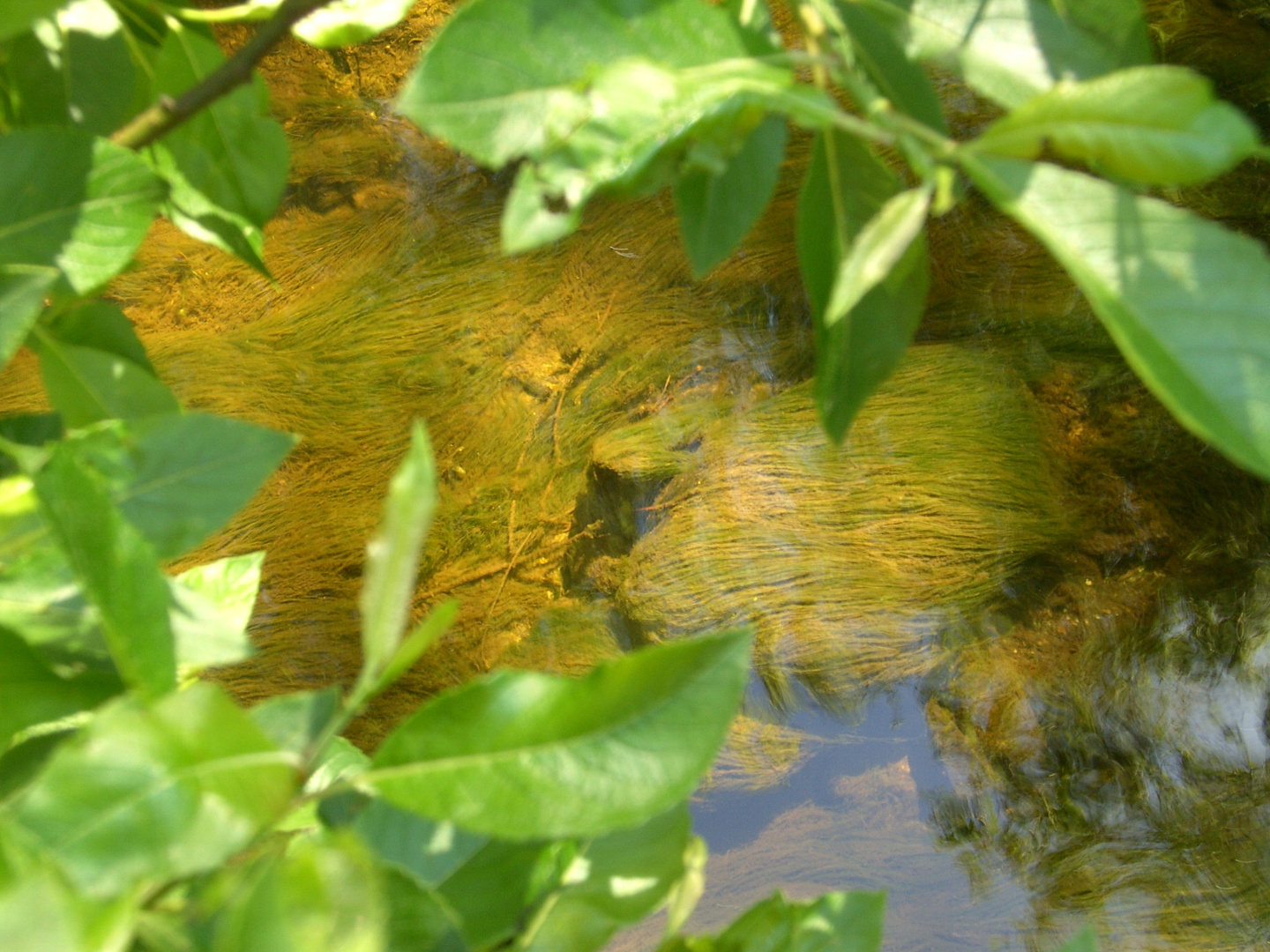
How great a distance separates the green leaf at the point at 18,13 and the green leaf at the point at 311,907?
192mm

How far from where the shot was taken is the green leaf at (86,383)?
0.27m

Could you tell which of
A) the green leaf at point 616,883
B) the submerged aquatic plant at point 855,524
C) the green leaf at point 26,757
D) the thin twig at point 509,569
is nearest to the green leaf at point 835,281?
the green leaf at point 616,883

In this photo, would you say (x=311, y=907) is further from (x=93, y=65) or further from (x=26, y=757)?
(x=93, y=65)

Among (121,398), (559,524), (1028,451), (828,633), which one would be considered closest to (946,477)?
(1028,451)

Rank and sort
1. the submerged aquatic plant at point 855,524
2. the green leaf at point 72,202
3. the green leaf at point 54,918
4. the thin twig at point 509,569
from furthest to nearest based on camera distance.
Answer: the thin twig at point 509,569 < the submerged aquatic plant at point 855,524 < the green leaf at point 72,202 < the green leaf at point 54,918

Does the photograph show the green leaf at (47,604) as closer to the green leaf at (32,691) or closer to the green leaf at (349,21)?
the green leaf at (32,691)

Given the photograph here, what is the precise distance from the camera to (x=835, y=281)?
23 centimetres

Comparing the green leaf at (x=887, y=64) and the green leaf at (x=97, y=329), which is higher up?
the green leaf at (x=887, y=64)

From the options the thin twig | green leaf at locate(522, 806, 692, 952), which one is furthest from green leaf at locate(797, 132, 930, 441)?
the thin twig

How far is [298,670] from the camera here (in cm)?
124

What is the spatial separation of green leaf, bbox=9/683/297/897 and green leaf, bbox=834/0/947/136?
0.19 meters

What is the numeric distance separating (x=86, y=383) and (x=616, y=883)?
22cm

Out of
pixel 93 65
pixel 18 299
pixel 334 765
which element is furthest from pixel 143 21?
pixel 334 765

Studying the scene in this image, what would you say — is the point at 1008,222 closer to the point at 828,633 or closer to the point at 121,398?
the point at 828,633
